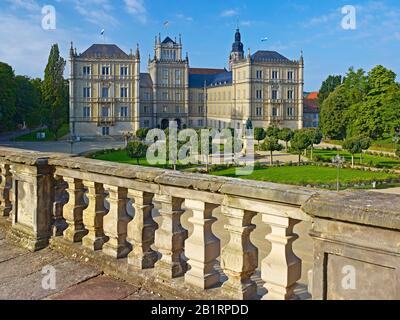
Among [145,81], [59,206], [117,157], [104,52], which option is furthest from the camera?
[145,81]

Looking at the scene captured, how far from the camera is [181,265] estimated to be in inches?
139

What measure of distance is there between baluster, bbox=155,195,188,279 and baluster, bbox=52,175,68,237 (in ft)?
5.34

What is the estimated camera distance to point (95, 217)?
4.21 m

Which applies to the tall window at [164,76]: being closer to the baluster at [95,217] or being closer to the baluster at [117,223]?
the baluster at [95,217]

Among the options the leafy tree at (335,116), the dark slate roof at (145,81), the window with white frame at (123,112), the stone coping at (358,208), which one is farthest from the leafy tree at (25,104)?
the stone coping at (358,208)

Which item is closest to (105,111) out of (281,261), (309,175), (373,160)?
(373,160)

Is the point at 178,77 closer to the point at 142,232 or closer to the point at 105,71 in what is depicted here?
the point at 105,71

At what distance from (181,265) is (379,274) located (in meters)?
1.68

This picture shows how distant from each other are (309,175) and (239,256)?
1119 inches

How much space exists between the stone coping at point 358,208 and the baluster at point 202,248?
2.95 feet

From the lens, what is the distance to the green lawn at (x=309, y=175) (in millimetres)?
28062

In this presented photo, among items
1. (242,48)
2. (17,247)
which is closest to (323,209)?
(17,247)
